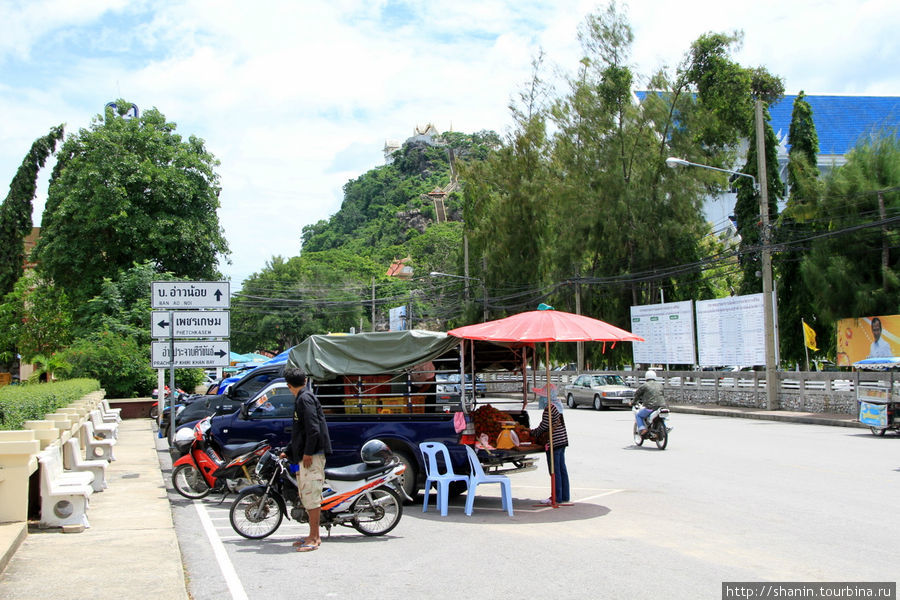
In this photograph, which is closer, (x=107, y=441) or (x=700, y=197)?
(x=107, y=441)

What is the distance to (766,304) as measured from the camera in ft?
94.6

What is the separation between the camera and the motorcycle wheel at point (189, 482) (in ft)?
40.4

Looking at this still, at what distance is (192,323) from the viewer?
14977mm

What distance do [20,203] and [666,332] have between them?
3313 cm

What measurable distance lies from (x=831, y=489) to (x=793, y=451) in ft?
18.4

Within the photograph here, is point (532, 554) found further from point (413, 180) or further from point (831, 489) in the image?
point (413, 180)

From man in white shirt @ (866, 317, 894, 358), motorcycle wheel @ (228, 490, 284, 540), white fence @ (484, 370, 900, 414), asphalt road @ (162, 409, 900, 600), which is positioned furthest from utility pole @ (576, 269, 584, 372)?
motorcycle wheel @ (228, 490, 284, 540)

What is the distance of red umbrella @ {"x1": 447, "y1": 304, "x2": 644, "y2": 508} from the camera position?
10594 mm

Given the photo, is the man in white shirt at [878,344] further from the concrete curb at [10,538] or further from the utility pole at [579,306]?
the concrete curb at [10,538]

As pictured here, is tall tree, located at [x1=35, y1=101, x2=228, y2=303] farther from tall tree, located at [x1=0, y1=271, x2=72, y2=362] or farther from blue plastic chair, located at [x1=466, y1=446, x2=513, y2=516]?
blue plastic chair, located at [x1=466, y1=446, x2=513, y2=516]

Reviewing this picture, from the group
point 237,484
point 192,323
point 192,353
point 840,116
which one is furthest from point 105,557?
point 840,116

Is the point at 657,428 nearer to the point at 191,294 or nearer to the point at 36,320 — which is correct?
the point at 191,294

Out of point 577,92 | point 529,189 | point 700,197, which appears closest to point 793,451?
point 700,197

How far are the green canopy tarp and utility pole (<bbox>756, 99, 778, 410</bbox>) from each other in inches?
769
